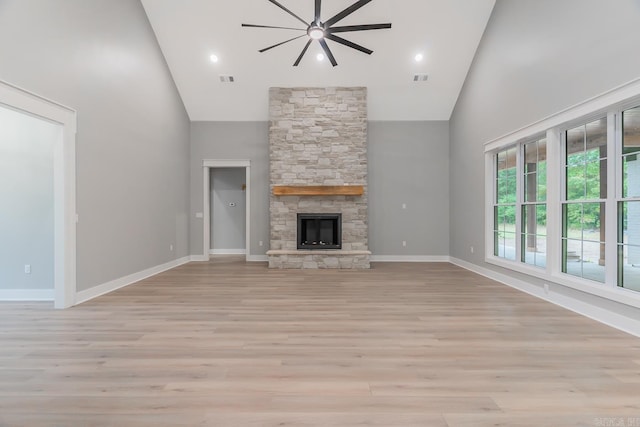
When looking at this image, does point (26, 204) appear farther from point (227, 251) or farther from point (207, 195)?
point (227, 251)

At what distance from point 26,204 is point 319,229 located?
4784mm

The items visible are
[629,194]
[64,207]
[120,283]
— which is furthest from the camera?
[120,283]

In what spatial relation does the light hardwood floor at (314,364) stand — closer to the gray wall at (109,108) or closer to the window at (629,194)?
the window at (629,194)

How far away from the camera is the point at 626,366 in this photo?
230cm

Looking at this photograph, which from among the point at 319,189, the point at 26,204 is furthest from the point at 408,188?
the point at 26,204

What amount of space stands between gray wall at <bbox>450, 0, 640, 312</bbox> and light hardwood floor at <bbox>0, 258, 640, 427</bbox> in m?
1.26

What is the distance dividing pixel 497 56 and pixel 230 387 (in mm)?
6034

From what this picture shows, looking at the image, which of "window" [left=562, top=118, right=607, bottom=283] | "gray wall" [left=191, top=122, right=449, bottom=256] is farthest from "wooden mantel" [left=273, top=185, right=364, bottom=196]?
"window" [left=562, top=118, right=607, bottom=283]

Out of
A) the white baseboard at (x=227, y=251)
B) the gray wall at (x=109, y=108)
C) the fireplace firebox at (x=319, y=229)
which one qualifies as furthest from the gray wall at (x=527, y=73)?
the gray wall at (x=109, y=108)

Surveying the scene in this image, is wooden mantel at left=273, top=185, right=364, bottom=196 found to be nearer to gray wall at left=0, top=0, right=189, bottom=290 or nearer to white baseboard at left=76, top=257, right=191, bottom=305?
gray wall at left=0, top=0, right=189, bottom=290

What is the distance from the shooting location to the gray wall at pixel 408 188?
7.60 meters

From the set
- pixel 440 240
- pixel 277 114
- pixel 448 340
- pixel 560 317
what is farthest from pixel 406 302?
pixel 277 114

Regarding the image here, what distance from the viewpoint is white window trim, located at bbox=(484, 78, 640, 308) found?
121 inches

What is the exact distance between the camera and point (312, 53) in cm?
657
